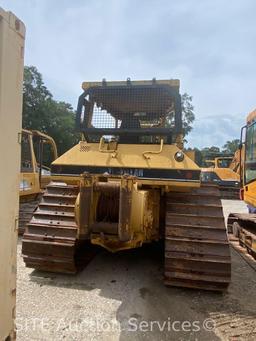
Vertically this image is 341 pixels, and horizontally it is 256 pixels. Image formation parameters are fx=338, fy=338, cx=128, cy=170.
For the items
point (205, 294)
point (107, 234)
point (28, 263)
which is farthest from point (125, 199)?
point (28, 263)

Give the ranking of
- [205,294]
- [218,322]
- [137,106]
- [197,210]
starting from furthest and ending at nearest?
[137,106] < [197,210] < [205,294] < [218,322]

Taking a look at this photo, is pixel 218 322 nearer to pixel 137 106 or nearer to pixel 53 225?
pixel 53 225

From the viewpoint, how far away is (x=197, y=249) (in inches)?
158

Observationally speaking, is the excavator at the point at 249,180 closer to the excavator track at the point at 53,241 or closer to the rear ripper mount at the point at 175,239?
the rear ripper mount at the point at 175,239

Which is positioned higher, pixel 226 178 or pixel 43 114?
pixel 43 114

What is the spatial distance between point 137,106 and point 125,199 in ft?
6.39

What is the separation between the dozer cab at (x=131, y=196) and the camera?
361 cm

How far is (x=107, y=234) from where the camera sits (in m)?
3.54

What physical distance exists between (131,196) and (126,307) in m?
1.21

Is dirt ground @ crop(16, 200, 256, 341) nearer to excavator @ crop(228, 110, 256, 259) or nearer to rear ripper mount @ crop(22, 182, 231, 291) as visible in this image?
rear ripper mount @ crop(22, 182, 231, 291)

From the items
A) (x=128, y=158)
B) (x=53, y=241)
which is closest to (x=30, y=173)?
(x=53, y=241)

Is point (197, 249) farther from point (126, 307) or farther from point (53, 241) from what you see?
point (53, 241)

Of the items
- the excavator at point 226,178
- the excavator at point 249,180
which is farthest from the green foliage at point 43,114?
the excavator at point 249,180

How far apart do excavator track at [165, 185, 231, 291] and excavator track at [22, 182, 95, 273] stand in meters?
1.26
